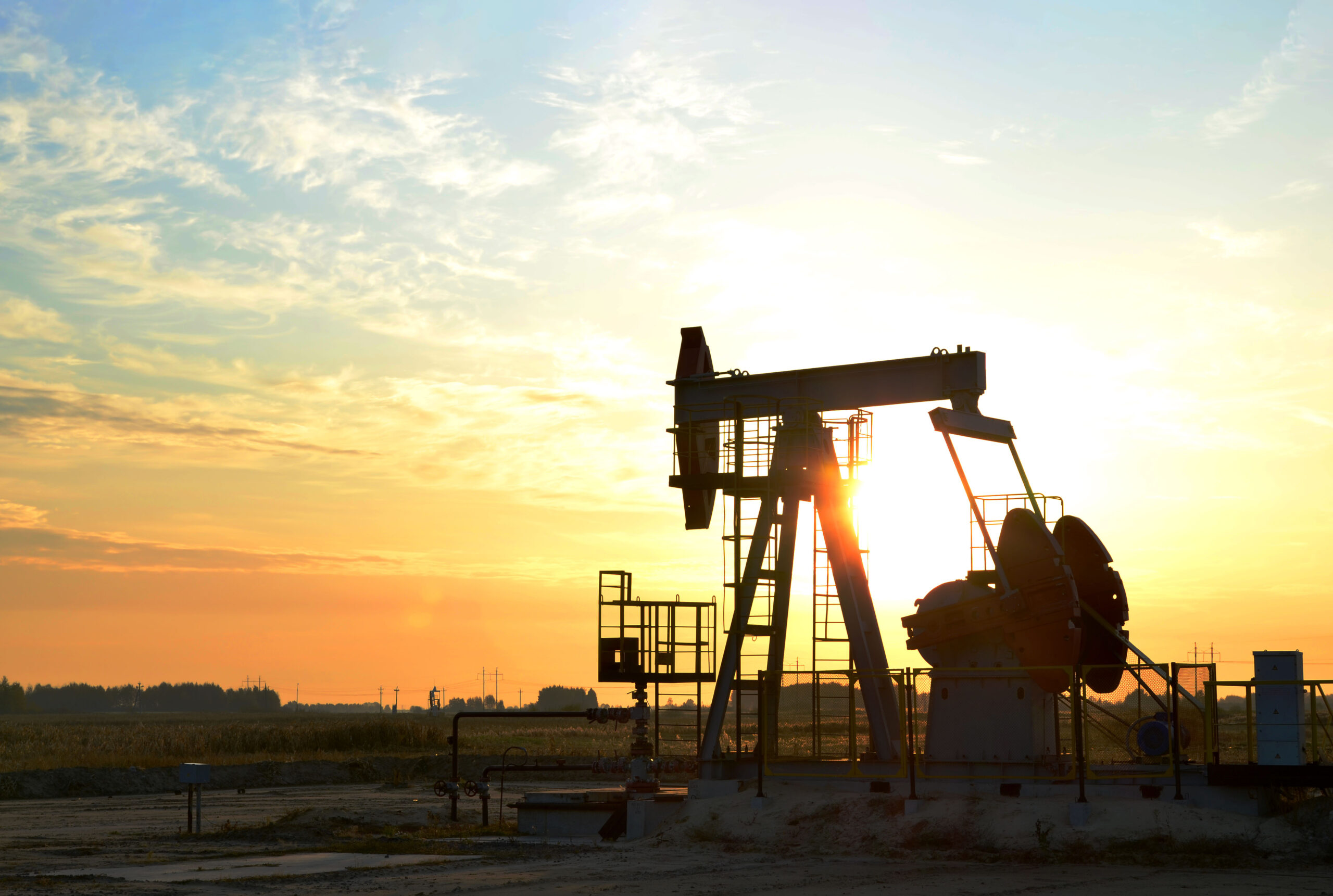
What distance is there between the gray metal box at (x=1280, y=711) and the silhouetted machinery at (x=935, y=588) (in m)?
1.49

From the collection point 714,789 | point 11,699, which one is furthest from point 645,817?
point 11,699

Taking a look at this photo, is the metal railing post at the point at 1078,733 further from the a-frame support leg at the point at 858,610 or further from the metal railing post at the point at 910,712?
the a-frame support leg at the point at 858,610

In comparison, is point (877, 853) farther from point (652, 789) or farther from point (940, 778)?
point (652, 789)

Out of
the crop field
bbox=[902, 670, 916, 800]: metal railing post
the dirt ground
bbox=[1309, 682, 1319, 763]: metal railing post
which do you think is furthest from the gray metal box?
the crop field

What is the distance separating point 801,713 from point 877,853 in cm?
8015

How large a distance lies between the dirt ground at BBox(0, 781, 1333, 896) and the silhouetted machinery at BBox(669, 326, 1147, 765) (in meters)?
1.31

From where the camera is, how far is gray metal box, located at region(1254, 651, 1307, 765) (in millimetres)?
11523

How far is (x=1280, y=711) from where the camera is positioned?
38.1 ft

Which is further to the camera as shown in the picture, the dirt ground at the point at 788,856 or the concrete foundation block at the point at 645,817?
the concrete foundation block at the point at 645,817

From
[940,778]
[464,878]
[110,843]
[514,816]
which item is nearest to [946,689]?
[940,778]

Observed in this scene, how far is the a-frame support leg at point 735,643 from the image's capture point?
15.1 m

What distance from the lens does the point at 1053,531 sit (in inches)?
541

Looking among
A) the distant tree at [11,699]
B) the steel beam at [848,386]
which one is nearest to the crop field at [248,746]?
the steel beam at [848,386]

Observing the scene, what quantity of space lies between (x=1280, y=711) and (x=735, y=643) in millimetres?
6073
